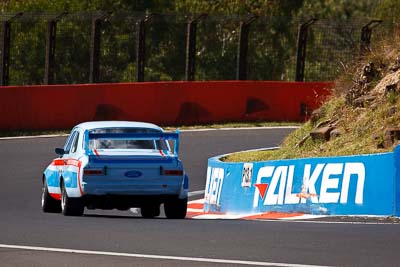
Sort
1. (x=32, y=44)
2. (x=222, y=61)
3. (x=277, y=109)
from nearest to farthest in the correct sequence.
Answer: (x=277, y=109), (x=32, y=44), (x=222, y=61)

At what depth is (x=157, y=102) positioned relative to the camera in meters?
32.7

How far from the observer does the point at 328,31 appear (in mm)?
36281

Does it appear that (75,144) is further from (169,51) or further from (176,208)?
(169,51)

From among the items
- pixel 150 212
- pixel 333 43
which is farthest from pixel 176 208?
pixel 333 43

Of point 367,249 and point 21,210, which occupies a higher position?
point 367,249

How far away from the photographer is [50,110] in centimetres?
3144

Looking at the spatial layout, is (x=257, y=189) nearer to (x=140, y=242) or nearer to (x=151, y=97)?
(x=140, y=242)

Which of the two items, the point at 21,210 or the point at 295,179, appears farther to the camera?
the point at 21,210

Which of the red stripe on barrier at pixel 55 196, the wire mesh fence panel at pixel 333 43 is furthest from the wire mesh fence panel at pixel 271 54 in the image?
the red stripe on barrier at pixel 55 196

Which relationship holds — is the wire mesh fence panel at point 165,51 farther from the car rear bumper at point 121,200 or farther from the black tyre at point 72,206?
the car rear bumper at point 121,200

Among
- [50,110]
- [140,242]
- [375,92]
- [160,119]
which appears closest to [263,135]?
[160,119]

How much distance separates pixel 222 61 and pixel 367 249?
34.5 m

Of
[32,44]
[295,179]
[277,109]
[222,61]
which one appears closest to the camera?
[295,179]

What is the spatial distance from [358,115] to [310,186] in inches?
136
